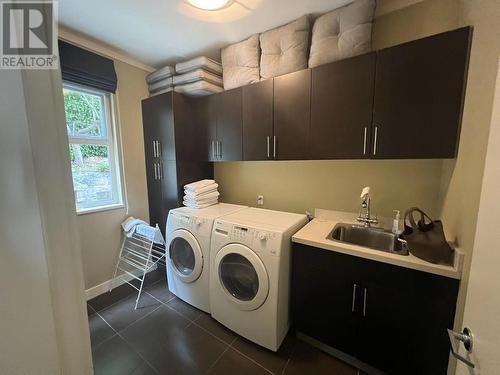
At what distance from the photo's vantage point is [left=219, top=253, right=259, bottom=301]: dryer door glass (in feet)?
5.40

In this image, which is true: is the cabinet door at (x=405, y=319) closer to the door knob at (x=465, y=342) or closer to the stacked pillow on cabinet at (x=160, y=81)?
the door knob at (x=465, y=342)

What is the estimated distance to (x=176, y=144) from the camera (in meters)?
2.25

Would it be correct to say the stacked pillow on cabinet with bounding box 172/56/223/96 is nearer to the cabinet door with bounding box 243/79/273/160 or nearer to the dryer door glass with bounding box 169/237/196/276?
the cabinet door with bounding box 243/79/273/160

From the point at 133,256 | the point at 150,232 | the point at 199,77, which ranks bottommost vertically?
the point at 133,256

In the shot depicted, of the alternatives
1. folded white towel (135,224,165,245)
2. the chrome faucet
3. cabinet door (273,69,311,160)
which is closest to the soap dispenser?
the chrome faucet

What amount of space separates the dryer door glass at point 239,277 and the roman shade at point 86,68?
2078 millimetres

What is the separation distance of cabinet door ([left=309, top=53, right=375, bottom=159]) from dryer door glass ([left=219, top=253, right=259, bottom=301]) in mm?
1015

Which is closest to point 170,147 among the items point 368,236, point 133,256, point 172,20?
point 172,20

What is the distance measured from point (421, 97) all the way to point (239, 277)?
1766mm

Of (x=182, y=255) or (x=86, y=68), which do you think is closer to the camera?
(x=86, y=68)

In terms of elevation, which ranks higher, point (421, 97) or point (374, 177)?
point (421, 97)

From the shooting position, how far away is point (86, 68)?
198 centimetres

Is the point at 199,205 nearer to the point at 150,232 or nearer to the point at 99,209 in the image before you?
the point at 150,232

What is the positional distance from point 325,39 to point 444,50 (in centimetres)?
73
